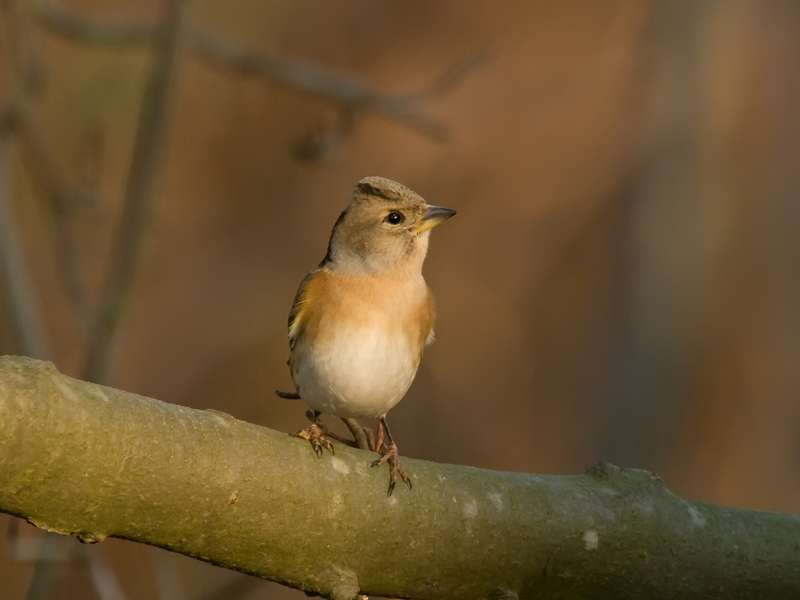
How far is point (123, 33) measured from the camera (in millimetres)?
4809

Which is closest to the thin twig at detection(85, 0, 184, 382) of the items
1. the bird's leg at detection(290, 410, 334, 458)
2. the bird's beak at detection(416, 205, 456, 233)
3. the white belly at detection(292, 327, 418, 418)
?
the white belly at detection(292, 327, 418, 418)

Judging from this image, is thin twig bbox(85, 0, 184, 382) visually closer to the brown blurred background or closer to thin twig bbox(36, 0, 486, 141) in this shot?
thin twig bbox(36, 0, 486, 141)

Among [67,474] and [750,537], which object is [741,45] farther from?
[67,474]

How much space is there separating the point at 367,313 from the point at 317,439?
0.89 meters

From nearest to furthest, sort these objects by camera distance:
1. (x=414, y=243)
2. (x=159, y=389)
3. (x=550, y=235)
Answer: (x=414, y=243) → (x=159, y=389) → (x=550, y=235)

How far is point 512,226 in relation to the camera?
1027 cm

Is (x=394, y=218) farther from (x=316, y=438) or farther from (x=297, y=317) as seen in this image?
(x=316, y=438)

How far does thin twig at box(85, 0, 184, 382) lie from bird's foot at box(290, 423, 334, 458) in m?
1.66

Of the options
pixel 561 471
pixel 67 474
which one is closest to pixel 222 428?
pixel 67 474

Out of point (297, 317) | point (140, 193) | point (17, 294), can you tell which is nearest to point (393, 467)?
point (297, 317)

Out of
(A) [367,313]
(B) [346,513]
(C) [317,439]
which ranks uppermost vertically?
(A) [367,313]

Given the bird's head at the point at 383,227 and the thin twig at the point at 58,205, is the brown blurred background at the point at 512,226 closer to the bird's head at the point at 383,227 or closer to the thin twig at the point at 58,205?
the thin twig at the point at 58,205

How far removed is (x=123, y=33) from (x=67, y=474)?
317 cm

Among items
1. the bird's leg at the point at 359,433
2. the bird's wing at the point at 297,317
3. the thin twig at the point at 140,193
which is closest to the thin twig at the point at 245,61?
the thin twig at the point at 140,193
